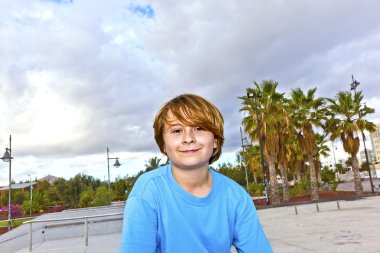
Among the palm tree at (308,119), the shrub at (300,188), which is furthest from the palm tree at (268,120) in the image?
the shrub at (300,188)

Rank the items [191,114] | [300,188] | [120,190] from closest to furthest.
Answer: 1. [191,114]
2. [300,188]
3. [120,190]

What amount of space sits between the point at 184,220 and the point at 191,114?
0.54m

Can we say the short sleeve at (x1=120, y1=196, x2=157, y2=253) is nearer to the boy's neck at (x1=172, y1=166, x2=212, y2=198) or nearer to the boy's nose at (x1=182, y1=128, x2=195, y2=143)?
the boy's neck at (x1=172, y1=166, x2=212, y2=198)

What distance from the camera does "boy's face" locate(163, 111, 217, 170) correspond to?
58.7 inches

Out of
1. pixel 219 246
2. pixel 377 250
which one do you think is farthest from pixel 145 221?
pixel 377 250

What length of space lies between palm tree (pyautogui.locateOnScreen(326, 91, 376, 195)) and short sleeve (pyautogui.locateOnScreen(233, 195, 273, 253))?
2769cm

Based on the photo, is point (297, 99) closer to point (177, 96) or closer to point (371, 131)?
point (371, 131)

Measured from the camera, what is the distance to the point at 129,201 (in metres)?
1.36

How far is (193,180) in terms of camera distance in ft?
5.01

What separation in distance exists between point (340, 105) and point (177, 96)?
94.0 feet

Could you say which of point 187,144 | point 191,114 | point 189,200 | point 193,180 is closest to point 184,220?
point 189,200

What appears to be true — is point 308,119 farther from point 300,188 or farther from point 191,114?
point 191,114

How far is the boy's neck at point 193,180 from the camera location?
5.01ft

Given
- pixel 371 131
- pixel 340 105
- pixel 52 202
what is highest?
pixel 340 105
